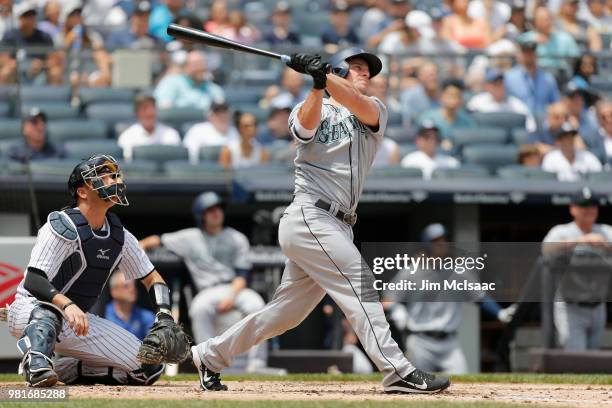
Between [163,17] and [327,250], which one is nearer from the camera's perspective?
[327,250]

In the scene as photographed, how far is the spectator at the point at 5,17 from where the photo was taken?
11.9 meters

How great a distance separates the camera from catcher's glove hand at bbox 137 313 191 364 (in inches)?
241

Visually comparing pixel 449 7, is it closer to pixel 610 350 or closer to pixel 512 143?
pixel 512 143

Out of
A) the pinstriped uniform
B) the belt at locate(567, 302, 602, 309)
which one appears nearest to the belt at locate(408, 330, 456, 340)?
the belt at locate(567, 302, 602, 309)

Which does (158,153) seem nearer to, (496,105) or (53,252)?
(496,105)

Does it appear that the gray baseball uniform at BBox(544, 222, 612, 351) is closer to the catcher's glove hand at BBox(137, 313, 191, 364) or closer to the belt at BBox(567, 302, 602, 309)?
the belt at BBox(567, 302, 602, 309)

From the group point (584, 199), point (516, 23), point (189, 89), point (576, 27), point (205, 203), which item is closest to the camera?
point (584, 199)

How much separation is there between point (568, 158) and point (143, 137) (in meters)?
3.84

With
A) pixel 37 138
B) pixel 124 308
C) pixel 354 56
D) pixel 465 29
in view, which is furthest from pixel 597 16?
pixel 354 56

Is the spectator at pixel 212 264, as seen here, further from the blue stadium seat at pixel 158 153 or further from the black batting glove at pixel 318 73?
the black batting glove at pixel 318 73

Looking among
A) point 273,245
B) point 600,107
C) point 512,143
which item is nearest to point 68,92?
point 273,245

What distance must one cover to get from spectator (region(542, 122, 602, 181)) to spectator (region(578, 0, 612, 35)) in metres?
3.02

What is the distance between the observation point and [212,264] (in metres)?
10.1

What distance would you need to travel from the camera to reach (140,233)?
11422mm
